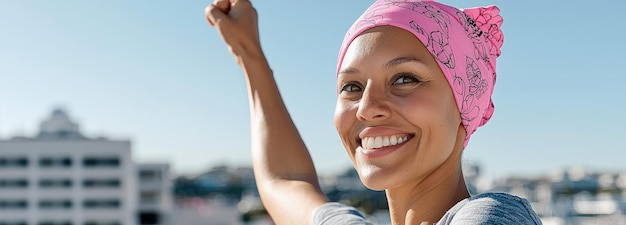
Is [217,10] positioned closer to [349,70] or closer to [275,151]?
[275,151]

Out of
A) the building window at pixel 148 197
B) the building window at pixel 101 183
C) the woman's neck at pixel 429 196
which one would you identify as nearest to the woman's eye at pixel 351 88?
the woman's neck at pixel 429 196

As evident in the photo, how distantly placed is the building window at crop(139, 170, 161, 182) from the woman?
117 ft

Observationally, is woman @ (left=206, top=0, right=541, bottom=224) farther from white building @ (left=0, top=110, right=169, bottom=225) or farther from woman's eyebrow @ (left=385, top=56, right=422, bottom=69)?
white building @ (left=0, top=110, right=169, bottom=225)

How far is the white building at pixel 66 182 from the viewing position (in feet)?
112

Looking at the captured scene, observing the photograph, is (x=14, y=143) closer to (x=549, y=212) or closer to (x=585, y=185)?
(x=549, y=212)

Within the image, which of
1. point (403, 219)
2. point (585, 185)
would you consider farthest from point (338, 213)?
point (585, 185)

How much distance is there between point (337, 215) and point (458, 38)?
1.00 feet

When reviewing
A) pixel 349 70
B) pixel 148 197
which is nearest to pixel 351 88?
pixel 349 70

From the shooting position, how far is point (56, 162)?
113 feet

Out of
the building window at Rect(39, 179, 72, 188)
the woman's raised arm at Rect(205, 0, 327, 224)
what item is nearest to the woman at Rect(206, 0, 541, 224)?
the woman's raised arm at Rect(205, 0, 327, 224)

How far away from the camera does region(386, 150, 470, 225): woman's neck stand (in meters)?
0.87

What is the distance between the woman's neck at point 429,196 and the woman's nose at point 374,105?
0.31ft

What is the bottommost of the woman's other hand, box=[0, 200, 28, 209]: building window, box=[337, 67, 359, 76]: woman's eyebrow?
box=[0, 200, 28, 209]: building window

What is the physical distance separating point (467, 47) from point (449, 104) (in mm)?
87
